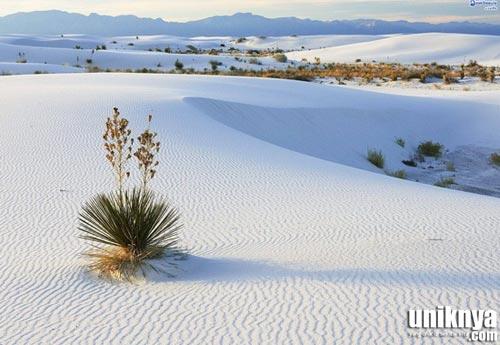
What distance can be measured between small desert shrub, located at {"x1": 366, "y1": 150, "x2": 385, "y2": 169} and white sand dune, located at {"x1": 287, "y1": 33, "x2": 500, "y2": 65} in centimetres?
4535

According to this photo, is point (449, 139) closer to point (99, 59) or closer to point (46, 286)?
point (46, 286)

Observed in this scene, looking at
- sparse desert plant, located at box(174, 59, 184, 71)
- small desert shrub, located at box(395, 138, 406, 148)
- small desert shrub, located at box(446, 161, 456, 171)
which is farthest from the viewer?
sparse desert plant, located at box(174, 59, 184, 71)

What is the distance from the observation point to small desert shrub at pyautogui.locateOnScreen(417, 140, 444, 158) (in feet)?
60.4

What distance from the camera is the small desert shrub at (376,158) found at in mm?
16250

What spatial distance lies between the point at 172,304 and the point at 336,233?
274 cm

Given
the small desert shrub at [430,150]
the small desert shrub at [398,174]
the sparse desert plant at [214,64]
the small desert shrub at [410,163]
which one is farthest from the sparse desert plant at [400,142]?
the sparse desert plant at [214,64]

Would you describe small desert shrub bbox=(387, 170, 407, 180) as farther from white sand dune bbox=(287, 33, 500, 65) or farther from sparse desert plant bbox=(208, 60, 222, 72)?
white sand dune bbox=(287, 33, 500, 65)

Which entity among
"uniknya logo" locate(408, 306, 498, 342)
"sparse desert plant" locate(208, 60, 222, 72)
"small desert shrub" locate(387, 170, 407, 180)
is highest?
"uniknya logo" locate(408, 306, 498, 342)

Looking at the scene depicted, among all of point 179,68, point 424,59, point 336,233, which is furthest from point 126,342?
point 424,59

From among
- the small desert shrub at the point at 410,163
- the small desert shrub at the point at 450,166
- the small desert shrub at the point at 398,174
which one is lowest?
the small desert shrub at the point at 410,163

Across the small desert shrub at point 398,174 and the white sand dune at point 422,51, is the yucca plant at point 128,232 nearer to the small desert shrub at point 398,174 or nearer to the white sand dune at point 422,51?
the small desert shrub at point 398,174

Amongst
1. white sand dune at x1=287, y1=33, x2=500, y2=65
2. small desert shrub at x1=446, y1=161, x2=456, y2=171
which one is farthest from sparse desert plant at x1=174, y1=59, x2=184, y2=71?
white sand dune at x1=287, y1=33, x2=500, y2=65

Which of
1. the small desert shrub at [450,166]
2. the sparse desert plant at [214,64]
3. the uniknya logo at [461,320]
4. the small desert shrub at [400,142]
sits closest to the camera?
the uniknya logo at [461,320]

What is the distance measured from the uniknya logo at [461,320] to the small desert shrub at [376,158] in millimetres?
11083
